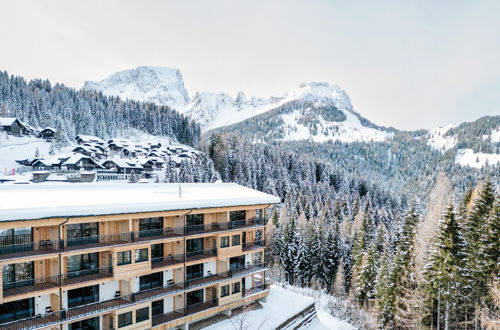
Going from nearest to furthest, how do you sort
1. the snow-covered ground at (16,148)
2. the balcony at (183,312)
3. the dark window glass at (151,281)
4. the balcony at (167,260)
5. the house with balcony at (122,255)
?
1. the house with balcony at (122,255)
2. the dark window glass at (151,281)
3. the balcony at (183,312)
4. the balcony at (167,260)
5. the snow-covered ground at (16,148)

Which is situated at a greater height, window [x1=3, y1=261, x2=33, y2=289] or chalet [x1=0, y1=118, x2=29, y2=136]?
chalet [x1=0, y1=118, x2=29, y2=136]

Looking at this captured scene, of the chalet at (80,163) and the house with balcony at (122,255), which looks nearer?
the house with balcony at (122,255)

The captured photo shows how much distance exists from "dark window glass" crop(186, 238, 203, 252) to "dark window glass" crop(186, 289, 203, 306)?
3653 millimetres

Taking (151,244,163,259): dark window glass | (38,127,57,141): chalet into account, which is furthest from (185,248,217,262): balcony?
(38,127,57,141): chalet

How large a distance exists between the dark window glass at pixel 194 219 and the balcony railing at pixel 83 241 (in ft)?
1.93

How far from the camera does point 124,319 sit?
78.5ft

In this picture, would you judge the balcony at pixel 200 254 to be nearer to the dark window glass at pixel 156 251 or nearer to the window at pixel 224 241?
the window at pixel 224 241

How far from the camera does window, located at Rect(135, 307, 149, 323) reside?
81.2 ft

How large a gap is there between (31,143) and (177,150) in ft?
164

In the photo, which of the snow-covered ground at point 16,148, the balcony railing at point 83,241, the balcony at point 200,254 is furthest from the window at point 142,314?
the snow-covered ground at point 16,148

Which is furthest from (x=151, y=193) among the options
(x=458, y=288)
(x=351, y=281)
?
(x=351, y=281)

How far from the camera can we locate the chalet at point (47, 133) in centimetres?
12169

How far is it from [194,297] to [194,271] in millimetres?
2282

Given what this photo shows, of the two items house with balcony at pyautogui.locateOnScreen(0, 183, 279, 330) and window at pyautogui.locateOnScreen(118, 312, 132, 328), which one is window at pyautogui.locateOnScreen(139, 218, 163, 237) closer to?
house with balcony at pyautogui.locateOnScreen(0, 183, 279, 330)
